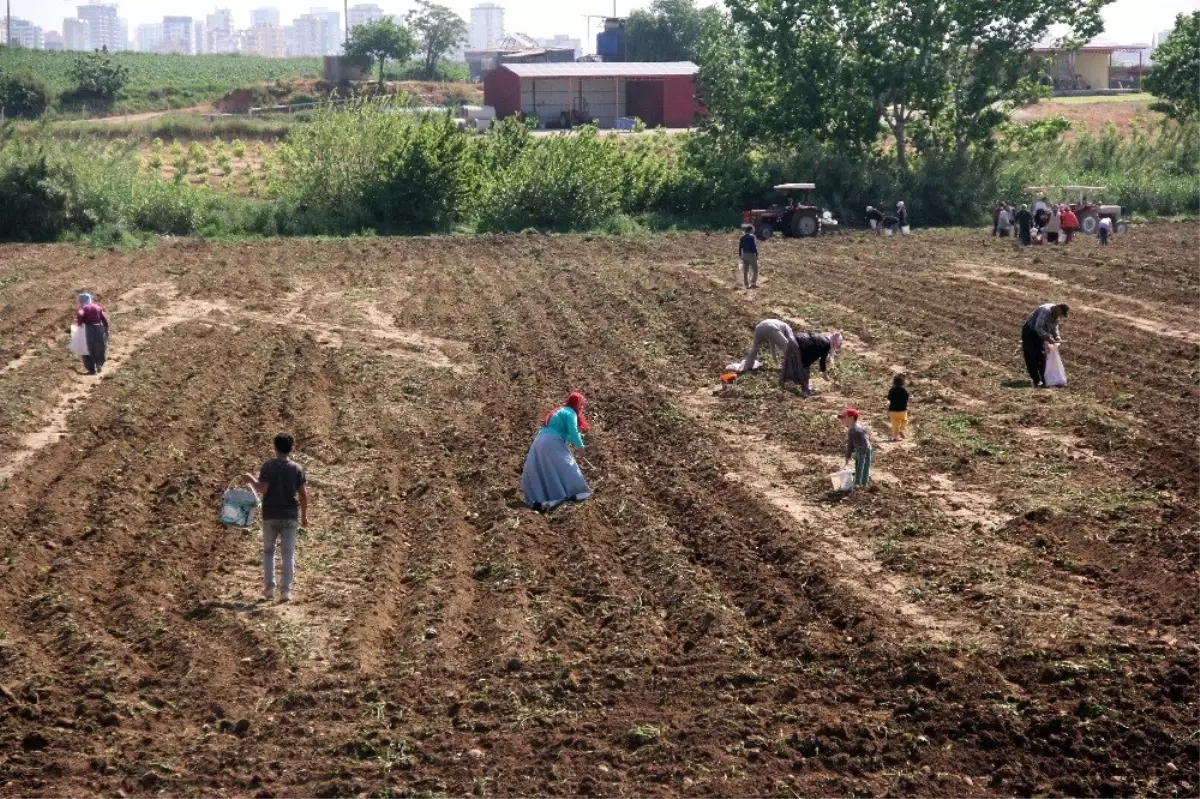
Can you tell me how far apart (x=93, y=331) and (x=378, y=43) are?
90.2 metres

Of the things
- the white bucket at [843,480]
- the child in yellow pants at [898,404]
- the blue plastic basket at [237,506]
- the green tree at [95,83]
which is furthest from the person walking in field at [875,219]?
the green tree at [95,83]

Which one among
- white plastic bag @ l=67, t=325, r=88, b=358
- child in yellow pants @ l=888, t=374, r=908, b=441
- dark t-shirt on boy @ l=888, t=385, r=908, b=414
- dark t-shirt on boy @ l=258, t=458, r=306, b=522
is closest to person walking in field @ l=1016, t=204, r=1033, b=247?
child in yellow pants @ l=888, t=374, r=908, b=441

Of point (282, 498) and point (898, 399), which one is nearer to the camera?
point (282, 498)

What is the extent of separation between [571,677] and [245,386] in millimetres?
11231

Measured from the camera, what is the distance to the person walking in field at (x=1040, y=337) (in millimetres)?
18594

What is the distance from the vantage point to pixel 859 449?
14.4 meters

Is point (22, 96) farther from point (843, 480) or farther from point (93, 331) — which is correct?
point (843, 480)

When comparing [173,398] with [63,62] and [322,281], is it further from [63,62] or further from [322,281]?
[63,62]

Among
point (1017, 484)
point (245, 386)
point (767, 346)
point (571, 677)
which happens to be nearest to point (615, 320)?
point (767, 346)

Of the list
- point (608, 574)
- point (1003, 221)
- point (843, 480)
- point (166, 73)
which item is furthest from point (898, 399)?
point (166, 73)

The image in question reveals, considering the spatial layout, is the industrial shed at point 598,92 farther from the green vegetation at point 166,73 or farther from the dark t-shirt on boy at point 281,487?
the dark t-shirt on boy at point 281,487

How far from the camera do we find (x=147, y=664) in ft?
34.3

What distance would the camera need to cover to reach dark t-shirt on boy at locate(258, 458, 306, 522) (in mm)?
11305

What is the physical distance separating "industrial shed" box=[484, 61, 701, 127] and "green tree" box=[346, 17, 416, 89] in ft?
97.3
